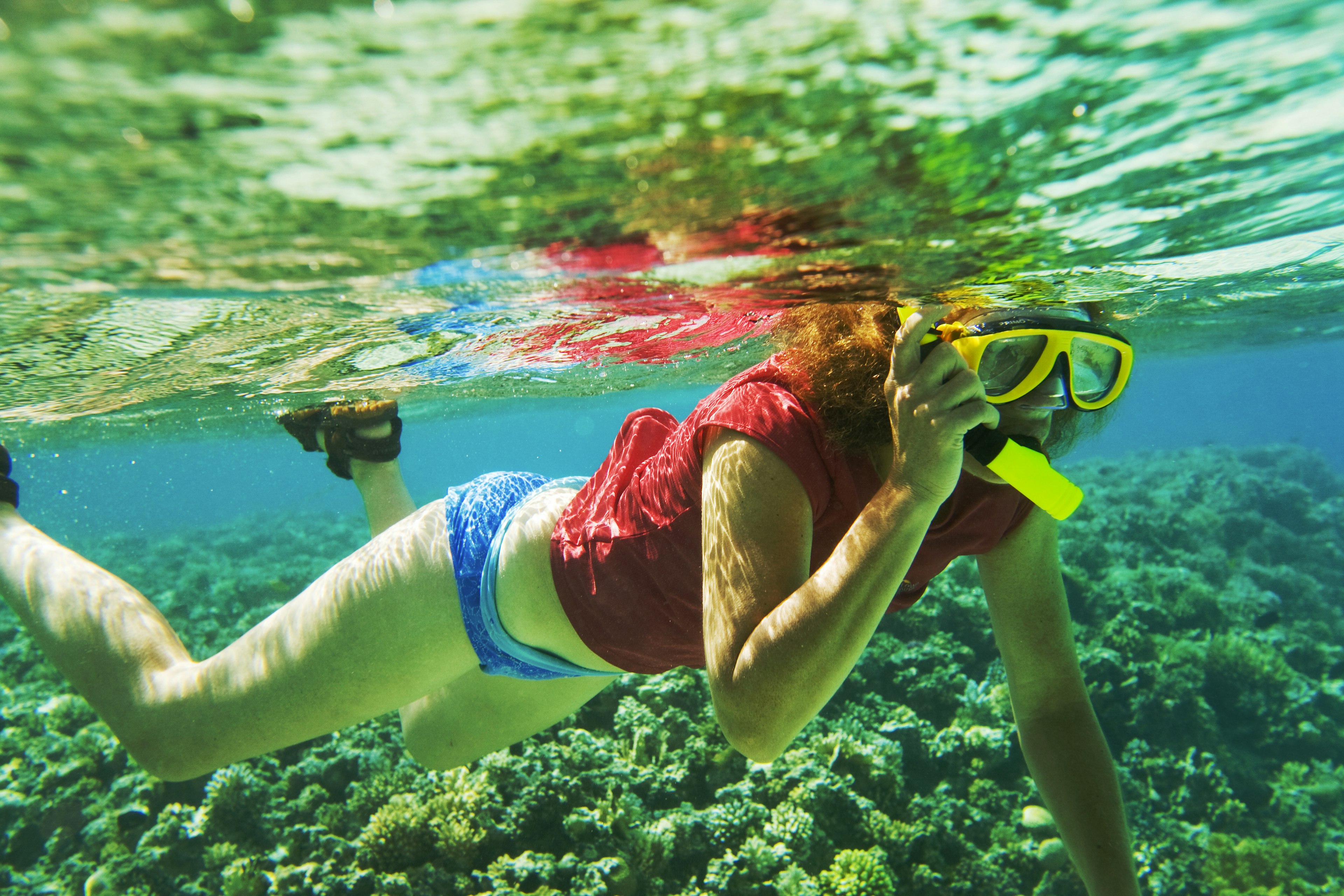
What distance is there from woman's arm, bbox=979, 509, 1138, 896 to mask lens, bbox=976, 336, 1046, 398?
73 cm

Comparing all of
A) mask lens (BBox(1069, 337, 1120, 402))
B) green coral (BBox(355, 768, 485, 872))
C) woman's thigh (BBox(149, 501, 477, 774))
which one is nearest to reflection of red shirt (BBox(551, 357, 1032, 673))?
mask lens (BBox(1069, 337, 1120, 402))

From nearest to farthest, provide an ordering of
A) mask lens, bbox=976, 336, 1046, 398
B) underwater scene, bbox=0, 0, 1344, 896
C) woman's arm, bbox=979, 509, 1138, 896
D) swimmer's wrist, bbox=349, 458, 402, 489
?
underwater scene, bbox=0, 0, 1344, 896 → mask lens, bbox=976, 336, 1046, 398 → woman's arm, bbox=979, 509, 1138, 896 → swimmer's wrist, bbox=349, 458, 402, 489

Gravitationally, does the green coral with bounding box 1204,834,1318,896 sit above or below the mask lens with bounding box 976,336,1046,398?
below

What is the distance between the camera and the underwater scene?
5.81 ft

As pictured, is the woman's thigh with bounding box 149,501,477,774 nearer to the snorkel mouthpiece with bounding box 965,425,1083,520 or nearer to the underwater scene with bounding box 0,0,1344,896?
the underwater scene with bounding box 0,0,1344,896

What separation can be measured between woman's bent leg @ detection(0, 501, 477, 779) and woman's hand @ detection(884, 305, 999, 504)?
198cm

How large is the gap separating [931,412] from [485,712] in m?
3.16

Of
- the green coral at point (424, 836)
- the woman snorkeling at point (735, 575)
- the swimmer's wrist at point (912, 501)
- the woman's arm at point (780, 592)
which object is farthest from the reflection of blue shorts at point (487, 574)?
the green coral at point (424, 836)

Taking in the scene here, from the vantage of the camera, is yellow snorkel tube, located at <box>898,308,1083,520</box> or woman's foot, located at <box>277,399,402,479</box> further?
woman's foot, located at <box>277,399,402,479</box>

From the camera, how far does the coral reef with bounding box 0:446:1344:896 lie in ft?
16.9

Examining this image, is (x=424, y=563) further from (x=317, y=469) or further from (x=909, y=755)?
(x=317, y=469)

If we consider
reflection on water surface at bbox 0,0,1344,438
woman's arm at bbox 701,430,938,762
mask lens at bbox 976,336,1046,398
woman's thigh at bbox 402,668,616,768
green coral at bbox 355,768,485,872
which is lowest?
green coral at bbox 355,768,485,872

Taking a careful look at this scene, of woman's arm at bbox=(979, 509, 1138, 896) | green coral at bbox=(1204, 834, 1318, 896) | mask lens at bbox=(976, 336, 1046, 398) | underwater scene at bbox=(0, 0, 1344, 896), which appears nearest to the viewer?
underwater scene at bbox=(0, 0, 1344, 896)

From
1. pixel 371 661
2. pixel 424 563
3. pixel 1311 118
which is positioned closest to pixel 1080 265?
pixel 1311 118
